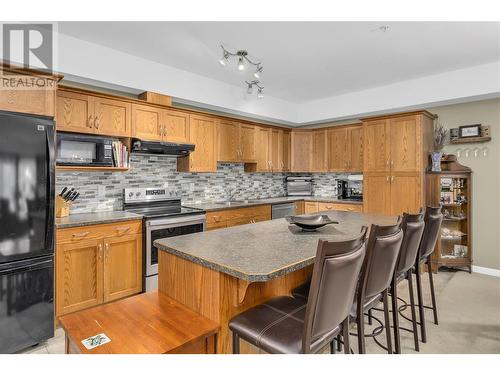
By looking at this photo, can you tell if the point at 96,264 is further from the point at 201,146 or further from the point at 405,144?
the point at 405,144

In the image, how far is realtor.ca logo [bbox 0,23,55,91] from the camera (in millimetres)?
2311

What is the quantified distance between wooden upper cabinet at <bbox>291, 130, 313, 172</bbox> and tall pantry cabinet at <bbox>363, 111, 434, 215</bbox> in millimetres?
1191

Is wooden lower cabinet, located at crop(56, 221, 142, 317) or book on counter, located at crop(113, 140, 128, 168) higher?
book on counter, located at crop(113, 140, 128, 168)

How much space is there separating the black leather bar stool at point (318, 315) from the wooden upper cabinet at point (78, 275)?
199 centimetres

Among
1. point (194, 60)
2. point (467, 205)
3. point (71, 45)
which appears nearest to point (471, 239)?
point (467, 205)

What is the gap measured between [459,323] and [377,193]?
6.82ft

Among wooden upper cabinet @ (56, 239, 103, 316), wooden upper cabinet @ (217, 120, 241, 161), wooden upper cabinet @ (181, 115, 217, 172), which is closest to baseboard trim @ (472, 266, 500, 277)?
wooden upper cabinet @ (217, 120, 241, 161)

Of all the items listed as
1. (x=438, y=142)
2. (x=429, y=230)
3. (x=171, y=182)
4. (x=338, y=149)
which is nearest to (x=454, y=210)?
(x=438, y=142)

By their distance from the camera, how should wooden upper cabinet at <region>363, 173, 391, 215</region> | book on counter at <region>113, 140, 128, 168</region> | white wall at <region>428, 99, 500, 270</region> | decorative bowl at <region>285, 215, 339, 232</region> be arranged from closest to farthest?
decorative bowl at <region>285, 215, 339, 232</region>, book on counter at <region>113, 140, 128, 168</region>, white wall at <region>428, 99, 500, 270</region>, wooden upper cabinet at <region>363, 173, 391, 215</region>

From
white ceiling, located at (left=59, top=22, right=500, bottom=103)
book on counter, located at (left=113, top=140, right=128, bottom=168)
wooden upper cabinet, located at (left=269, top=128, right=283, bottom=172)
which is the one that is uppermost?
white ceiling, located at (left=59, top=22, right=500, bottom=103)

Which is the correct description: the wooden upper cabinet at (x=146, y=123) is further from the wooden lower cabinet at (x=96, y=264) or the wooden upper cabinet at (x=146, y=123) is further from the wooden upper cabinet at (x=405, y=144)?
the wooden upper cabinet at (x=405, y=144)

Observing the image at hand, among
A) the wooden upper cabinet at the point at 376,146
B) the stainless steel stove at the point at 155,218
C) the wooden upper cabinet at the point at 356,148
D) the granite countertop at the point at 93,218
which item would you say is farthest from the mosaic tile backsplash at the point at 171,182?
the wooden upper cabinet at the point at 376,146

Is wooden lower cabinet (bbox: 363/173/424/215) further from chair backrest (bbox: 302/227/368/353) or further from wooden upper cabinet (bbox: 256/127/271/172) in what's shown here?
chair backrest (bbox: 302/227/368/353)

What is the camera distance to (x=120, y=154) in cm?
342
